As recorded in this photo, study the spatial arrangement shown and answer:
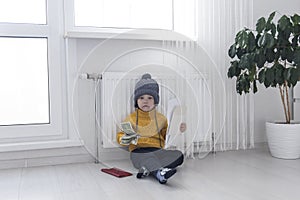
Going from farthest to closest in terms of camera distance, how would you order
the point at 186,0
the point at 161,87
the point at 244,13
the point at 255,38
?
the point at 244,13 → the point at 186,0 → the point at 255,38 → the point at 161,87

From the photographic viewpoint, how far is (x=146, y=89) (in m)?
1.83

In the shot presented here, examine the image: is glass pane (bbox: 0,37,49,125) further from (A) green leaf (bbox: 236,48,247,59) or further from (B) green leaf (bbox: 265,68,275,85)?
(B) green leaf (bbox: 265,68,275,85)

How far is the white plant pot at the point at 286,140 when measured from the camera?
2.08 metres

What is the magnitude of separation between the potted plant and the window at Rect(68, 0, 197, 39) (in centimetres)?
35

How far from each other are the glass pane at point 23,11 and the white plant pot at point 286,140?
1.56 m

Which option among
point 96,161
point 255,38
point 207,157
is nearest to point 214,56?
point 255,38

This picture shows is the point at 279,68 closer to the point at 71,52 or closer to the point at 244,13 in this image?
the point at 244,13

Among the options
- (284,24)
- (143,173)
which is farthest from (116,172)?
(284,24)

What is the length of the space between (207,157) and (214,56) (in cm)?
66

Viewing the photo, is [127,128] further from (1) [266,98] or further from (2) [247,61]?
(1) [266,98]

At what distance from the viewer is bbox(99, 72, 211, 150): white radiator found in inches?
73.8

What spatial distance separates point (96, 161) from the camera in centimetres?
208

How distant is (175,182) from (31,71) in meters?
1.09

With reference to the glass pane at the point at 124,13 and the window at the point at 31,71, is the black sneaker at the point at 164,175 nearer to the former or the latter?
the window at the point at 31,71
